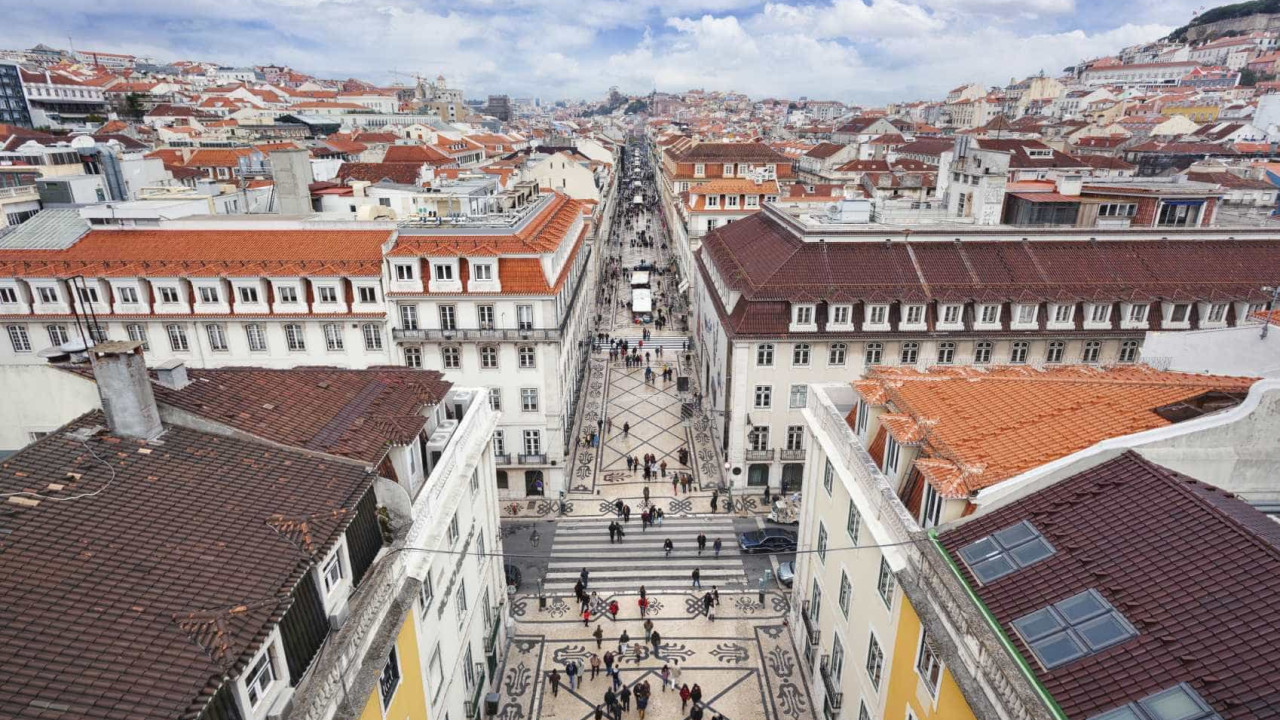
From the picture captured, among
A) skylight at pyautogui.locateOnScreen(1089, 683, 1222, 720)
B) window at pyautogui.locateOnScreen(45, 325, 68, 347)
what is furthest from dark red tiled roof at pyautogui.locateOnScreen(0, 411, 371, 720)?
→ window at pyautogui.locateOnScreen(45, 325, 68, 347)

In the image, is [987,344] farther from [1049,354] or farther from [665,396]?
[665,396]

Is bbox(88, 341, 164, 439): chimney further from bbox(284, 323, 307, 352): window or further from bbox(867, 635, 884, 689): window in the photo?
bbox(284, 323, 307, 352): window

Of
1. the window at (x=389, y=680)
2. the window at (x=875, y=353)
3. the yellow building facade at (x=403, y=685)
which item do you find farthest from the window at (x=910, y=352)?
the window at (x=389, y=680)

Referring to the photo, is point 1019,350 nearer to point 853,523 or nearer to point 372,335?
point 853,523

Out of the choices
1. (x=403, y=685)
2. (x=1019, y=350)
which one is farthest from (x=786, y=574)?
(x=403, y=685)

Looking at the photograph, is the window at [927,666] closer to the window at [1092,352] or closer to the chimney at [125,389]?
the chimney at [125,389]

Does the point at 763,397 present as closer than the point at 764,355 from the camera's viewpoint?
No
